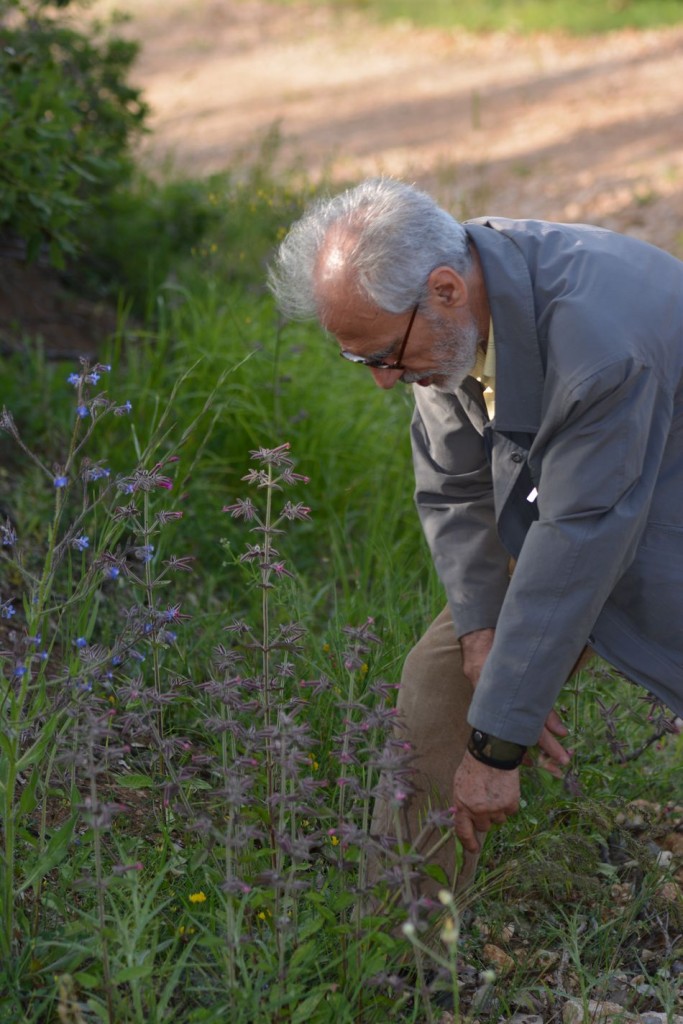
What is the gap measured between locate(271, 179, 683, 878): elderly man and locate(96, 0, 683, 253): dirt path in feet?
12.2

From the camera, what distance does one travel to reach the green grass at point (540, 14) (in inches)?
663

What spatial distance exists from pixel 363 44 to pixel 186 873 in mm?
17739

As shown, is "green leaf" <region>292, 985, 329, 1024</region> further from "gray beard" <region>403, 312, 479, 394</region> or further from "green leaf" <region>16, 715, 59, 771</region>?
"gray beard" <region>403, 312, 479, 394</region>

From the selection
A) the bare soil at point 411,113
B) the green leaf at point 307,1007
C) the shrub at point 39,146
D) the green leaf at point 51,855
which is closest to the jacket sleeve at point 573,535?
the green leaf at point 307,1007

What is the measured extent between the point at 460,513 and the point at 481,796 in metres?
0.75

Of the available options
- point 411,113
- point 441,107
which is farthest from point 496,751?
point 441,107

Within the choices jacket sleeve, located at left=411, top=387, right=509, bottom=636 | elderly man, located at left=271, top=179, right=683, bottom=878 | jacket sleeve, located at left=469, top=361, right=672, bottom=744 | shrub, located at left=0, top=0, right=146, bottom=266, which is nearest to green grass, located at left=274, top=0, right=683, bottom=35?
shrub, located at left=0, top=0, right=146, bottom=266

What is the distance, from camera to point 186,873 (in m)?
2.61

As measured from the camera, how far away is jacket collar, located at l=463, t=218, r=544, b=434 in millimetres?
2574

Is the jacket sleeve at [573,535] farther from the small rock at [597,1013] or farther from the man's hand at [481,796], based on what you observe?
the small rock at [597,1013]

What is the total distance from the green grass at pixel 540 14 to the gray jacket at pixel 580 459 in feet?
50.7

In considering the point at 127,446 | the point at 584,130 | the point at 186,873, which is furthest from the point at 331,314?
the point at 584,130

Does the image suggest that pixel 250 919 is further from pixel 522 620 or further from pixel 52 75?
pixel 52 75

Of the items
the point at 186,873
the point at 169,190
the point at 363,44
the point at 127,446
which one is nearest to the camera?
the point at 186,873
